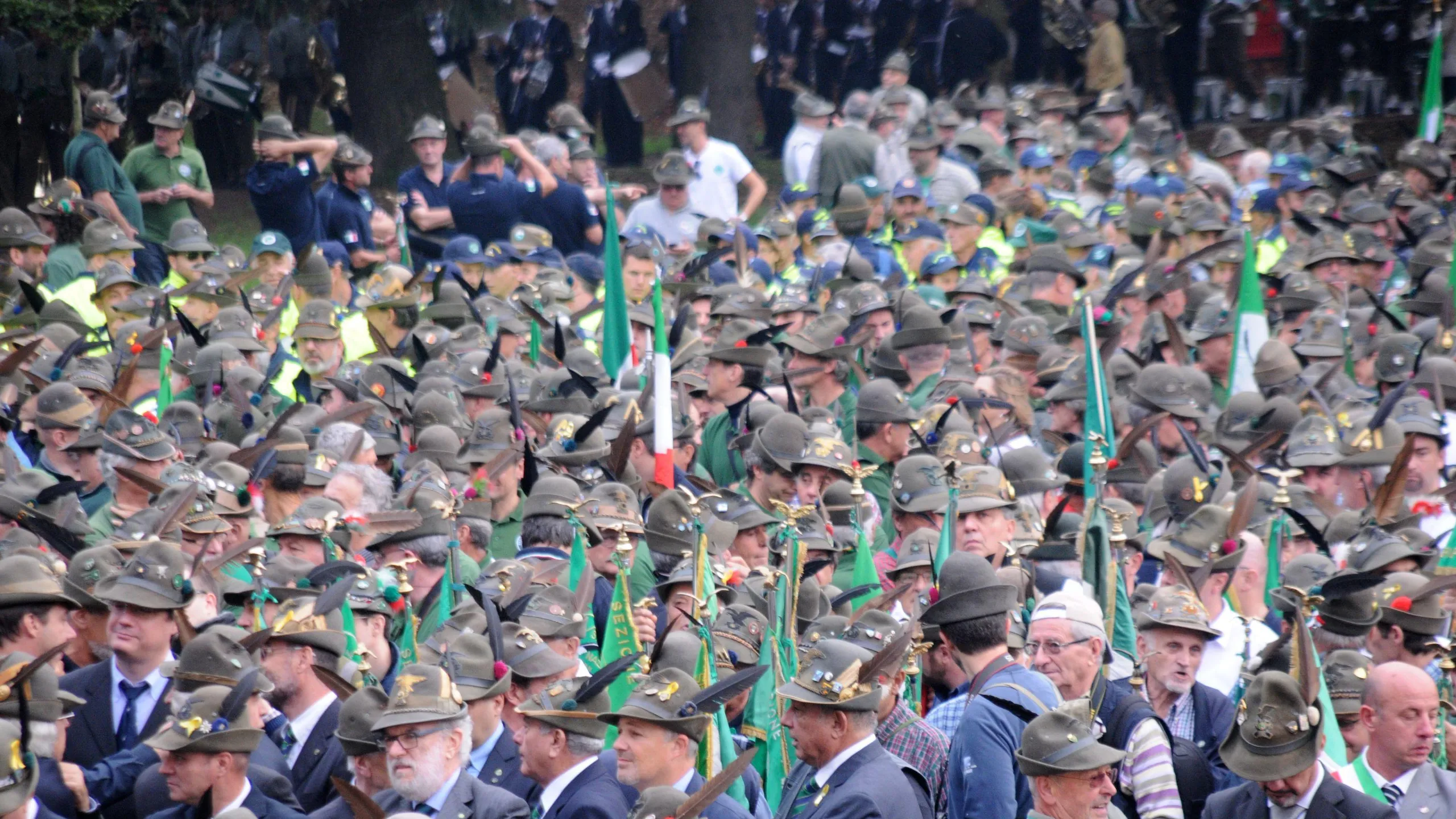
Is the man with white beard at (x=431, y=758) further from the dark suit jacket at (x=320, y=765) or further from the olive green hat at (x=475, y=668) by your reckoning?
the dark suit jacket at (x=320, y=765)

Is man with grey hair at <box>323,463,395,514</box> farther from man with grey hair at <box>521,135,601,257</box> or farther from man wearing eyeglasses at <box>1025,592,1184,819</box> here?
man with grey hair at <box>521,135,601,257</box>

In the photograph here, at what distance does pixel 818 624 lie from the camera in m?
6.56

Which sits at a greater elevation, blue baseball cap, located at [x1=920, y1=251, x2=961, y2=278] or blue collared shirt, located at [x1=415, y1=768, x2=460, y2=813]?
blue collared shirt, located at [x1=415, y1=768, x2=460, y2=813]

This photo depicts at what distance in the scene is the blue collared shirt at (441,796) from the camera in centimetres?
616

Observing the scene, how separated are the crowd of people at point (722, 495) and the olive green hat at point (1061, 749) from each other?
0.01 meters

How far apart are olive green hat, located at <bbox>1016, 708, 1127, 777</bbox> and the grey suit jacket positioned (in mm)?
1241

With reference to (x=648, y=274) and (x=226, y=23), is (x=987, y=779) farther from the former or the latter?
(x=226, y=23)

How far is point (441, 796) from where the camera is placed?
20.3 feet

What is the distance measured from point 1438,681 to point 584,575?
3.35m

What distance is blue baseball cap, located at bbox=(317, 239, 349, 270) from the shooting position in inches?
581

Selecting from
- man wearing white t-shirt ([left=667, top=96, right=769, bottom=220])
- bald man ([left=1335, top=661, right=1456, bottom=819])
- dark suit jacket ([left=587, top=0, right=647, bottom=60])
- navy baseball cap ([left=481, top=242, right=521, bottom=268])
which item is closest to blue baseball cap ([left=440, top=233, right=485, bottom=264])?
navy baseball cap ([left=481, top=242, right=521, bottom=268])

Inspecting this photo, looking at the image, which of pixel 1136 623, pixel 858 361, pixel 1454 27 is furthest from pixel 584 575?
pixel 1454 27

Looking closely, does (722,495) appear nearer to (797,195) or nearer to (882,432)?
(882,432)

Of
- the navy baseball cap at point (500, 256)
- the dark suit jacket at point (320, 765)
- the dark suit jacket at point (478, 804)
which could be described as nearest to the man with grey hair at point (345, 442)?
the dark suit jacket at point (320, 765)
